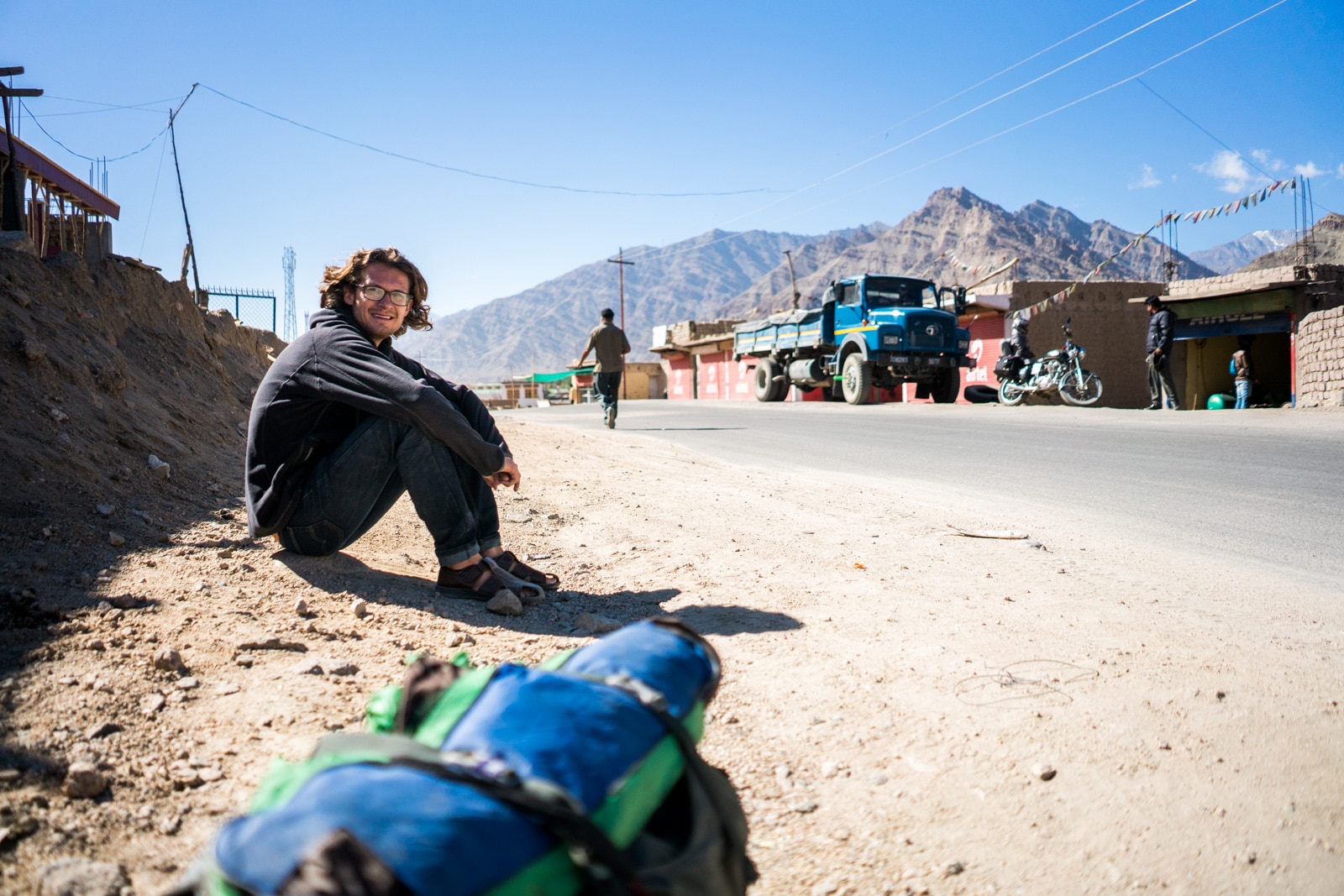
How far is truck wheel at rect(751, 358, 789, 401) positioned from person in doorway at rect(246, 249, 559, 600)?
20.7 m

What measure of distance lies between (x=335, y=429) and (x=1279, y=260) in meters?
46.3

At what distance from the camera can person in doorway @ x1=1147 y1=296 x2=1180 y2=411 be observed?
13.3 m

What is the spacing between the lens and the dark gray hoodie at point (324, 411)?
2.63 meters

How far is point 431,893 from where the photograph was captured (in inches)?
32.3

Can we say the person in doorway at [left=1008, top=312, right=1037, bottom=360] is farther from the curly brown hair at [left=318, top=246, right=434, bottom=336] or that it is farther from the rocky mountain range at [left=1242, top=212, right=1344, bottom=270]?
the rocky mountain range at [left=1242, top=212, right=1344, bottom=270]

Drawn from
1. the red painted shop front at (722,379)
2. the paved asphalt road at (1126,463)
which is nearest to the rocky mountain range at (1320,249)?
the red painted shop front at (722,379)

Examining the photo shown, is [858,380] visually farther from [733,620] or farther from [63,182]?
[733,620]

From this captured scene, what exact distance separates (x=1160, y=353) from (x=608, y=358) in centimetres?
894

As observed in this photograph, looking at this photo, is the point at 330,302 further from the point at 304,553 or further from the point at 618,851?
the point at 618,851

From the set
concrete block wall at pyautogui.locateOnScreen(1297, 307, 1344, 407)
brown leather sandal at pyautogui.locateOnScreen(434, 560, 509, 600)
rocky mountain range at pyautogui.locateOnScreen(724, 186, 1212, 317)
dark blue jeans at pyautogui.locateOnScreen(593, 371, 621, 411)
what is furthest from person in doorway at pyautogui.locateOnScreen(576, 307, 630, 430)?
rocky mountain range at pyautogui.locateOnScreen(724, 186, 1212, 317)

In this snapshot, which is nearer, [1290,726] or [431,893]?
[431,893]

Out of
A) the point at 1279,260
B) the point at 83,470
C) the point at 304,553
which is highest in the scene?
the point at 1279,260

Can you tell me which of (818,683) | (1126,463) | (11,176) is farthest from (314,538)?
(11,176)

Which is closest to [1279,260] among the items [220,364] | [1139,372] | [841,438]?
[1139,372]
